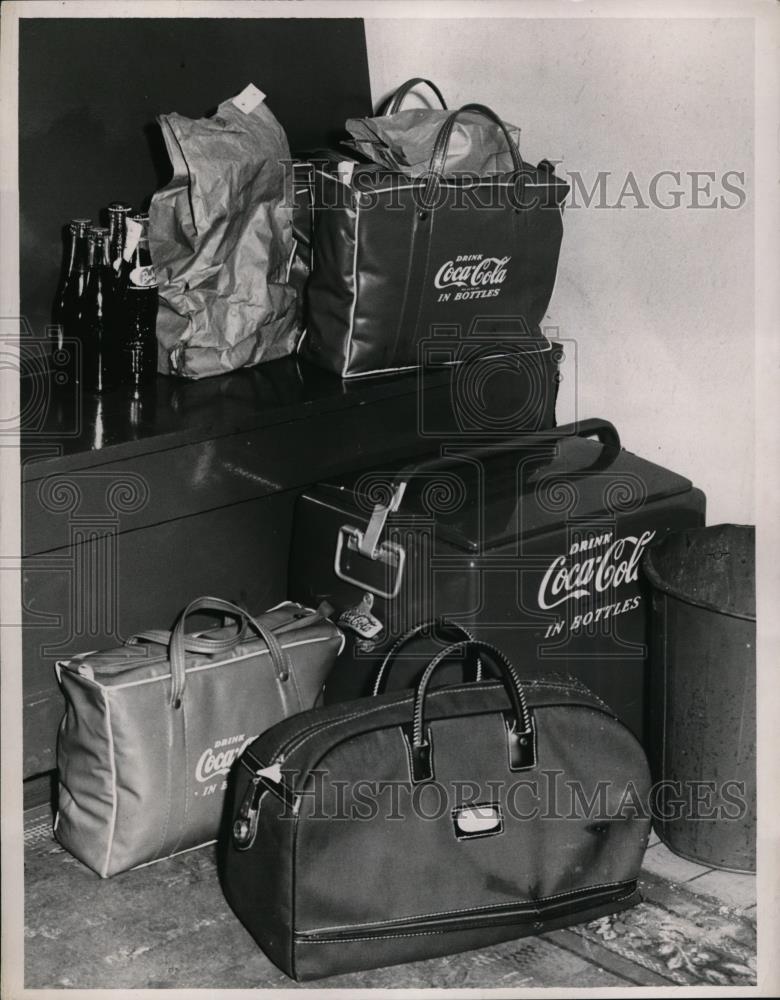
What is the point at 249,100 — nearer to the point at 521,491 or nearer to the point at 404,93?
the point at 404,93

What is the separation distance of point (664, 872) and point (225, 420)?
1128mm

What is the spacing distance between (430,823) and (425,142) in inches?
57.8

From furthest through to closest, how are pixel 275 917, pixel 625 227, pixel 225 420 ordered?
pixel 625 227 < pixel 225 420 < pixel 275 917

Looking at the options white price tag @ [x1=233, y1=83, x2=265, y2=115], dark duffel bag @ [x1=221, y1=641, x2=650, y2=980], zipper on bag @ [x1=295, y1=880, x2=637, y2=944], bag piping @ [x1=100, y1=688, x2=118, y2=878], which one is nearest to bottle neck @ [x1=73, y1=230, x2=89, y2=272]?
white price tag @ [x1=233, y1=83, x2=265, y2=115]

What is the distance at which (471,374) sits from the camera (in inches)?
109

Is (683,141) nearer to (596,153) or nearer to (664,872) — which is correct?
(596,153)

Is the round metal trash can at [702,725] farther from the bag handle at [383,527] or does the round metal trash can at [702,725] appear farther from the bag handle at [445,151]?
the bag handle at [445,151]

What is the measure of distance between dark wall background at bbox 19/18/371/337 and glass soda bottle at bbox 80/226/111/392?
203mm

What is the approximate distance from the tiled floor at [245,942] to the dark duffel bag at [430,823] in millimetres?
42

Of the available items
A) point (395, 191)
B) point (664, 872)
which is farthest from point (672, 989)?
point (395, 191)

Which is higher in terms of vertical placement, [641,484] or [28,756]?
[641,484]

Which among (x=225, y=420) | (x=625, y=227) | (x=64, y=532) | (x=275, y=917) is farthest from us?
(x=625, y=227)

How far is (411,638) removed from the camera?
2.21 m

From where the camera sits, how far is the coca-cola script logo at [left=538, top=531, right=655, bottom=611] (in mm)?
2285
